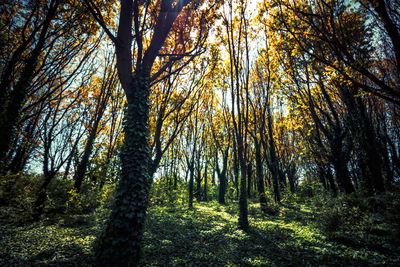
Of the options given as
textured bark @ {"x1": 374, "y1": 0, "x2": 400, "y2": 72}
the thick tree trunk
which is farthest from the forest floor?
textured bark @ {"x1": 374, "y1": 0, "x2": 400, "y2": 72}

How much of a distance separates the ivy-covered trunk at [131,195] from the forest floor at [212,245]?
4.64 feet

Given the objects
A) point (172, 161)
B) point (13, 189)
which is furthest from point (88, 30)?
point (172, 161)

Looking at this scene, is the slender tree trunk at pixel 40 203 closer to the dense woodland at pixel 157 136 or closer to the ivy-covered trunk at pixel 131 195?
the dense woodland at pixel 157 136

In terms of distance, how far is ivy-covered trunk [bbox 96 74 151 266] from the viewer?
15.1 feet

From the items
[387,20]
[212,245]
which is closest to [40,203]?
[212,245]

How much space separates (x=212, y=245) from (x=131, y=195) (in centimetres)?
430

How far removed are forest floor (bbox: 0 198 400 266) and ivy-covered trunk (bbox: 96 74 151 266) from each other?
1.41 m

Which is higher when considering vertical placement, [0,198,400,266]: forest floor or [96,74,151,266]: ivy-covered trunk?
[96,74,151,266]: ivy-covered trunk

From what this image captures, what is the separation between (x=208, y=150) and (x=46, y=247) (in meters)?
27.4

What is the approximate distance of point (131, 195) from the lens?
16.8ft

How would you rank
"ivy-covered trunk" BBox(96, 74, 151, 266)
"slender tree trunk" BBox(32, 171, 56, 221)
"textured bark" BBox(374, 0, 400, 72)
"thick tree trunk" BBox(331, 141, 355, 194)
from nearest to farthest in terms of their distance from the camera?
"ivy-covered trunk" BBox(96, 74, 151, 266) < "textured bark" BBox(374, 0, 400, 72) < "slender tree trunk" BBox(32, 171, 56, 221) < "thick tree trunk" BBox(331, 141, 355, 194)

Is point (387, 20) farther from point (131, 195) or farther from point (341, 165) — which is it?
point (341, 165)

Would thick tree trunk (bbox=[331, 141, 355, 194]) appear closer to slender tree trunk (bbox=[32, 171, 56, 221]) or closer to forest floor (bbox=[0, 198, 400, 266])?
forest floor (bbox=[0, 198, 400, 266])

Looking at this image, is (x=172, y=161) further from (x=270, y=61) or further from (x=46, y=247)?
(x=46, y=247)
